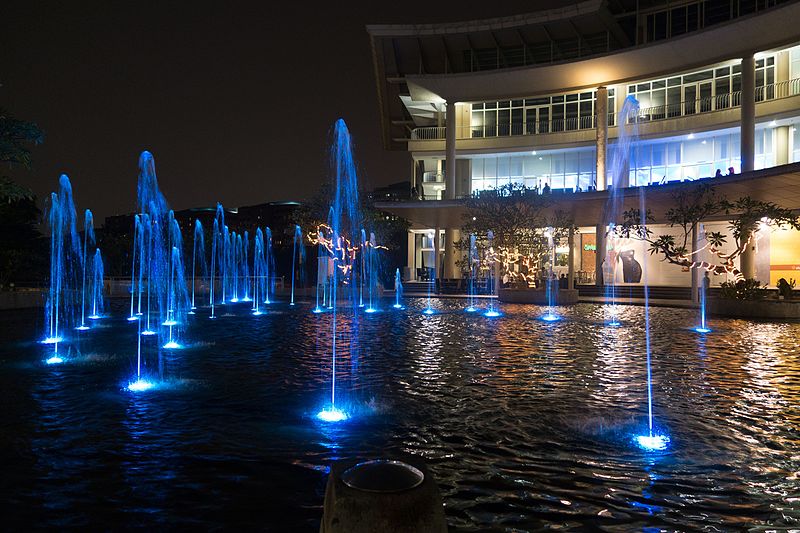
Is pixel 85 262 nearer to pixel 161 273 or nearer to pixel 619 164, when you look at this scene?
pixel 161 273

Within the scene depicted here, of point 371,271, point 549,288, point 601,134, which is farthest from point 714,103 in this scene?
point 371,271

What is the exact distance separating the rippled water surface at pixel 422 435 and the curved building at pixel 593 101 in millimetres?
24159

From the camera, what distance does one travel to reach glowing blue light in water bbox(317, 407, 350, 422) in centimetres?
696

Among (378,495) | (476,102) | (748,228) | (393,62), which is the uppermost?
(393,62)

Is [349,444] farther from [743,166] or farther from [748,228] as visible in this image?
[743,166]

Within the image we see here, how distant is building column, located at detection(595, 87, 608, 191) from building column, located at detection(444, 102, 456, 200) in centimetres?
992

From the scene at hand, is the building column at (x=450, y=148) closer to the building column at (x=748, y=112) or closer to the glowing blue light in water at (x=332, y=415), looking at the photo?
the building column at (x=748, y=112)

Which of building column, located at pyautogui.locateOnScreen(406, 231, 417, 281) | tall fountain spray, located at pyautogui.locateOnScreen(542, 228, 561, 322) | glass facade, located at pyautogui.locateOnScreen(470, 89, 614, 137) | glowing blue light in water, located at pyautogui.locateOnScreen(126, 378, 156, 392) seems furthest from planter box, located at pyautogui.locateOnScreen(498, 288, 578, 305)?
building column, located at pyautogui.locateOnScreen(406, 231, 417, 281)

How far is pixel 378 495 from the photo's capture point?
2658mm

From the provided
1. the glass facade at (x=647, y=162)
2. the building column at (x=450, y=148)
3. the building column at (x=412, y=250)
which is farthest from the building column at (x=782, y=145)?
the building column at (x=412, y=250)

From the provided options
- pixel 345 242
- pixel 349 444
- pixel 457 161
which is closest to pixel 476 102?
pixel 457 161

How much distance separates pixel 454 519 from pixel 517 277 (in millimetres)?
29699

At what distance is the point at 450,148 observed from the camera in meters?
45.5

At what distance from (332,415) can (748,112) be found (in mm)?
34886
